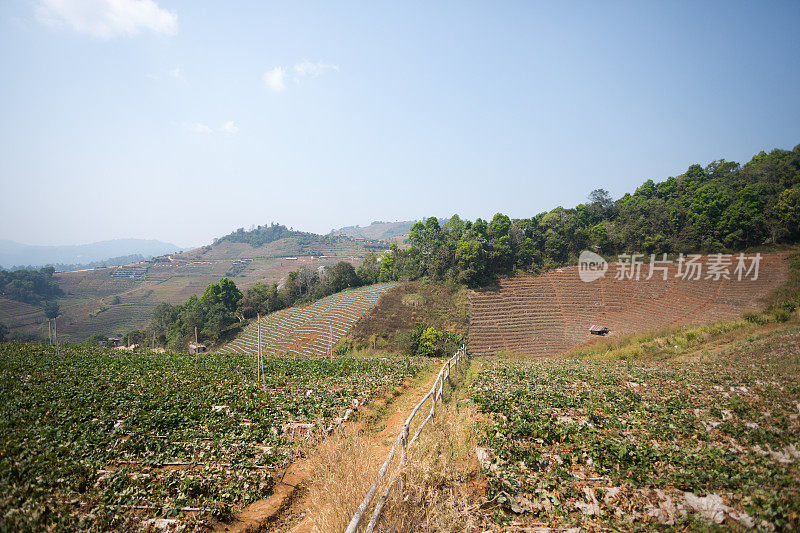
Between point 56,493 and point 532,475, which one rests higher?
point 56,493

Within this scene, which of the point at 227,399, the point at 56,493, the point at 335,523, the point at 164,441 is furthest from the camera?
the point at 227,399

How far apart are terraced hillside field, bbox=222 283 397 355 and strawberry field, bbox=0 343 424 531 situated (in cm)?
2080

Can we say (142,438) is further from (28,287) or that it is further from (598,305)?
(28,287)

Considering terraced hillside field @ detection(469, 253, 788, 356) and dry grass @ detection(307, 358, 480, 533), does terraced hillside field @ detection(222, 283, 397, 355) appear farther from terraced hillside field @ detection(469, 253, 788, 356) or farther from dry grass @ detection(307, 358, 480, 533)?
dry grass @ detection(307, 358, 480, 533)

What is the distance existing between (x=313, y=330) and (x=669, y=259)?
48.4m

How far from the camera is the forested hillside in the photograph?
3900 centimetres

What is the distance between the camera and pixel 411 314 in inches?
1491


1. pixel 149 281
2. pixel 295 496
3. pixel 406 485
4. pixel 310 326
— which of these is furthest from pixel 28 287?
pixel 406 485

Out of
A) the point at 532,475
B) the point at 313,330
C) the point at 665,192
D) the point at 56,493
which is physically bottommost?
the point at 313,330

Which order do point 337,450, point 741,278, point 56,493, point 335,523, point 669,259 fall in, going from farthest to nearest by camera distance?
1. point 669,259
2. point 741,278
3. point 337,450
4. point 56,493
5. point 335,523

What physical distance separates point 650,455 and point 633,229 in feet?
170

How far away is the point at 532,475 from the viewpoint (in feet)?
17.2

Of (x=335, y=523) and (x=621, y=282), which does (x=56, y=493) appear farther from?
(x=621, y=282)

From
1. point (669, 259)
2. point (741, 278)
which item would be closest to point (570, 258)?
point (669, 259)
